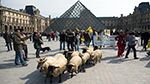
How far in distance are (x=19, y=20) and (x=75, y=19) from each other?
272ft

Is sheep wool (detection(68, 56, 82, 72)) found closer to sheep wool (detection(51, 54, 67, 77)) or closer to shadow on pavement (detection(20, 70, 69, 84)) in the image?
Result: sheep wool (detection(51, 54, 67, 77))

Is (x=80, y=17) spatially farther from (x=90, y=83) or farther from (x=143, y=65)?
(x=90, y=83)

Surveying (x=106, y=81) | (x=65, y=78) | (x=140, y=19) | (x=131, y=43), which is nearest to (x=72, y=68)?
(x=65, y=78)

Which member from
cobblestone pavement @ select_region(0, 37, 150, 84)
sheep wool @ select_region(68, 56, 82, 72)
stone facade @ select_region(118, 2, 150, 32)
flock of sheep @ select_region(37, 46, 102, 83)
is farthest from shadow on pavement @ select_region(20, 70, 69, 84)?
stone facade @ select_region(118, 2, 150, 32)

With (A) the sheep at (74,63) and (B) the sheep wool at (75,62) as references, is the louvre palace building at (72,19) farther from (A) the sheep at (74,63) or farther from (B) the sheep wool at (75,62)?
(B) the sheep wool at (75,62)

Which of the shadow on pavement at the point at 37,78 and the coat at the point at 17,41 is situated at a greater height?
the coat at the point at 17,41

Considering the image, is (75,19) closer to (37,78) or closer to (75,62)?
(37,78)

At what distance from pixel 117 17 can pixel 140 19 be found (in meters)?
41.3

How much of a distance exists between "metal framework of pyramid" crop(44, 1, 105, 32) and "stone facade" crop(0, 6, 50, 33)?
160ft

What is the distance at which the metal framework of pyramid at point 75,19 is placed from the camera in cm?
3693

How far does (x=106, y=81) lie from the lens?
9984mm

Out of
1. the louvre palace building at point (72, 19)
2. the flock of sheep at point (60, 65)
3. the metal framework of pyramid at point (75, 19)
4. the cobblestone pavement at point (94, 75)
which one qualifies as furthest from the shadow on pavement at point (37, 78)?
the metal framework of pyramid at point (75, 19)

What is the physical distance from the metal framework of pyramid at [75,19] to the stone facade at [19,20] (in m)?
48.9

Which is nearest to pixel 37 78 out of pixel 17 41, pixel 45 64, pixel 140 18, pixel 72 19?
pixel 45 64
